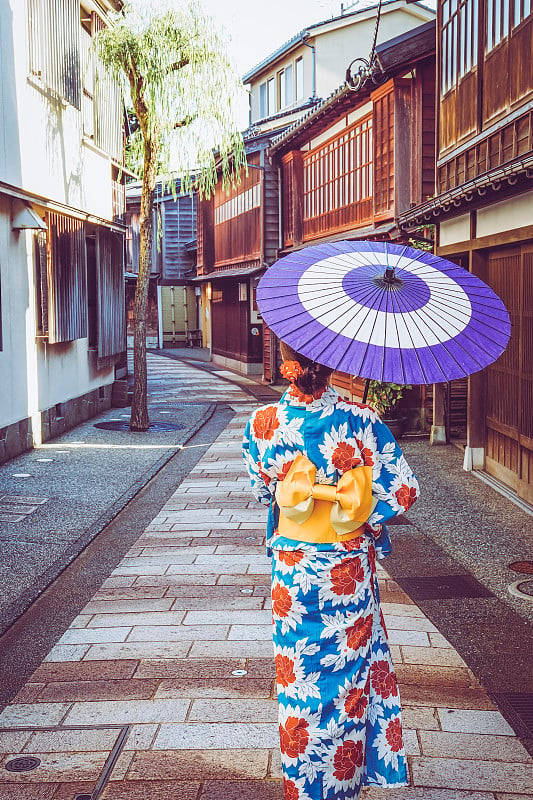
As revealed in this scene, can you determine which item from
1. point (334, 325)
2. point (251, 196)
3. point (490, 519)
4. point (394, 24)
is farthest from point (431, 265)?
point (394, 24)

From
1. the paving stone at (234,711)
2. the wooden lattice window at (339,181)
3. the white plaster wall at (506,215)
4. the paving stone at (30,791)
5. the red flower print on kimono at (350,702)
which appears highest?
the wooden lattice window at (339,181)

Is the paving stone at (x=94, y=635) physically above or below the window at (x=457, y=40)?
below

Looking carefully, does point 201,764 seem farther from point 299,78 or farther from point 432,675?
point 299,78

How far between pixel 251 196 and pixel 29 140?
47.5 ft

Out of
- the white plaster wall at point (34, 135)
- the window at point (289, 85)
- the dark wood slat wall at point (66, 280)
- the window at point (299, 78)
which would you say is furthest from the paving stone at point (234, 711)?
the window at point (289, 85)

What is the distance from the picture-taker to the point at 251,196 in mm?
27281

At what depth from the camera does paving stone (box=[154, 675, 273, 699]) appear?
4723 millimetres

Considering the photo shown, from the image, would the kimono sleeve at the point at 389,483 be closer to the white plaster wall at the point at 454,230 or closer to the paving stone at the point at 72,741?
the paving stone at the point at 72,741

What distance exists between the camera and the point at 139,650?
539 centimetres

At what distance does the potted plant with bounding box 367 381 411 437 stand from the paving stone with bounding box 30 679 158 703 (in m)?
9.66

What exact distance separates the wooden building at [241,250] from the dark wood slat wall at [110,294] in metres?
4.15

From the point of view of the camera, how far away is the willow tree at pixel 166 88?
14.6 metres

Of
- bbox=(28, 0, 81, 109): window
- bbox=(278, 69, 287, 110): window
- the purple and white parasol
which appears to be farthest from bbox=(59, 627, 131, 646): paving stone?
bbox=(278, 69, 287, 110): window

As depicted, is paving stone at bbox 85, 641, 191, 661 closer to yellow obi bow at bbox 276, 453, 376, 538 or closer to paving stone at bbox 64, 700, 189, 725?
paving stone at bbox 64, 700, 189, 725
